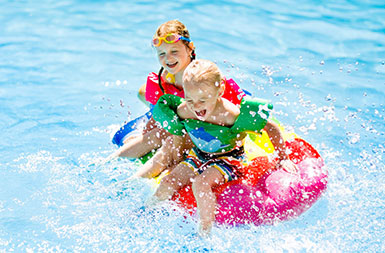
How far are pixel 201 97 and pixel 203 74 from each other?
0.50 ft

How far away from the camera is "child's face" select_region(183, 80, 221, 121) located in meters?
3.36

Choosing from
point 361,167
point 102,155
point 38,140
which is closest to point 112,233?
point 102,155

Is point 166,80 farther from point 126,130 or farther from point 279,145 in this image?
point 279,145

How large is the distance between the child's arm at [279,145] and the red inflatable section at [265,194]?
0.06m

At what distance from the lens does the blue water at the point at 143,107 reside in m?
3.73

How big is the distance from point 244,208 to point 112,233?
968 millimetres

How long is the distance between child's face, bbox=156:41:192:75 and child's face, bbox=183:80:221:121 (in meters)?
0.75

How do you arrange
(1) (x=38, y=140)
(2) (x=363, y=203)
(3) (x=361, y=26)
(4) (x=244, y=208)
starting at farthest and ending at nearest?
(3) (x=361, y=26) < (1) (x=38, y=140) < (2) (x=363, y=203) < (4) (x=244, y=208)

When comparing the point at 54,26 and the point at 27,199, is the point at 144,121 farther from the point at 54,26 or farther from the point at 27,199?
the point at 54,26

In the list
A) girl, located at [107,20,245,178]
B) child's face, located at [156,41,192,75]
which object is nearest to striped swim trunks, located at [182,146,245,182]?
girl, located at [107,20,245,178]

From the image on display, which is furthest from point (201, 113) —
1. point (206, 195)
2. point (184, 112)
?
point (206, 195)

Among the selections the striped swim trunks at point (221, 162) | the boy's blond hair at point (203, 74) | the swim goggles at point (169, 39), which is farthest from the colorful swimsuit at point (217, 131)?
the swim goggles at point (169, 39)

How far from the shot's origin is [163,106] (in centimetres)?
377

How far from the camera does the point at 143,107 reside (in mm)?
6109
